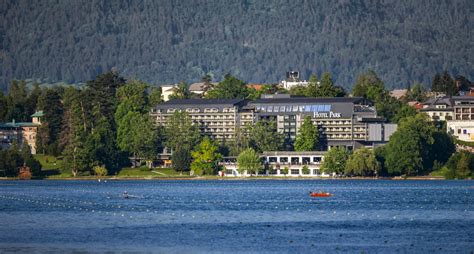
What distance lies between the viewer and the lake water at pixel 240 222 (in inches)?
2923

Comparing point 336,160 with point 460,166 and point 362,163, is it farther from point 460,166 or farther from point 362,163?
point 460,166

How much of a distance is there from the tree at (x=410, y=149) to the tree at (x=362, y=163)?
2141mm

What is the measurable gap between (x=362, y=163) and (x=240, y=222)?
319ft

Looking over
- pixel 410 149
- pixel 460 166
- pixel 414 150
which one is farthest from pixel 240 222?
pixel 460 166

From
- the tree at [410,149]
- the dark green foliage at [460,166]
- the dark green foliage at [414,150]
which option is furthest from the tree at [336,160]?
the dark green foliage at [460,166]

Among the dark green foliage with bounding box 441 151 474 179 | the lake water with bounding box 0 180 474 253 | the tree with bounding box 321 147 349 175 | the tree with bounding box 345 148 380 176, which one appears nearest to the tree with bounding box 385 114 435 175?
the tree with bounding box 345 148 380 176

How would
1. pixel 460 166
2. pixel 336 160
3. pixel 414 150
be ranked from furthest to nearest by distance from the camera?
pixel 336 160
pixel 414 150
pixel 460 166

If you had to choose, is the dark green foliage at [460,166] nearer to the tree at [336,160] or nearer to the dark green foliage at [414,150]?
the dark green foliage at [414,150]

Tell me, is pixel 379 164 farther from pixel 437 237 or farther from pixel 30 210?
pixel 437 237

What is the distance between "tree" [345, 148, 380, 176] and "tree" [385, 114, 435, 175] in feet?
7.02

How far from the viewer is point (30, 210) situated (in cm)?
10888

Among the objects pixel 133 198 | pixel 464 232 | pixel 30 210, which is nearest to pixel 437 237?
pixel 464 232

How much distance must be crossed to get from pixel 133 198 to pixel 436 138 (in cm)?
7876

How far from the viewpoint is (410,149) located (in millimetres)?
185625
